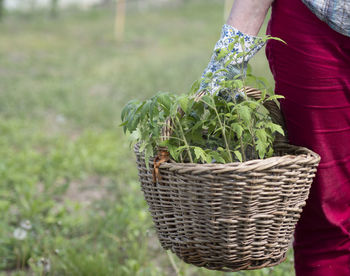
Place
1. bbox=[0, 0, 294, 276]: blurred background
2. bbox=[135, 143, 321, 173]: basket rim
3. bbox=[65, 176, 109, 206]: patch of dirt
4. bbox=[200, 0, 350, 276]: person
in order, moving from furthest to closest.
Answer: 1. bbox=[65, 176, 109, 206]: patch of dirt
2. bbox=[0, 0, 294, 276]: blurred background
3. bbox=[200, 0, 350, 276]: person
4. bbox=[135, 143, 321, 173]: basket rim

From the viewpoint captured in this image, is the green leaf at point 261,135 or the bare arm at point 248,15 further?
the bare arm at point 248,15

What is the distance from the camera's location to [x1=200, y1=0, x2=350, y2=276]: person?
62.3 inches

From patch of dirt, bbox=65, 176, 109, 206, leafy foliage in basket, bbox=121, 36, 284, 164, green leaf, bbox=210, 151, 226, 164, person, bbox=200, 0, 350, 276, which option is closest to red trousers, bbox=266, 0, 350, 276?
person, bbox=200, 0, 350, 276

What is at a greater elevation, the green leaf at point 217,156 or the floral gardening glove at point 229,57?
the floral gardening glove at point 229,57

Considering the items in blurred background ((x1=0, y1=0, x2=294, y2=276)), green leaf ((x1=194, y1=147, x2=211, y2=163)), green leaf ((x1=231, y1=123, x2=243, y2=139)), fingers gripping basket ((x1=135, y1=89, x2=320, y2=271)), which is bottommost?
blurred background ((x1=0, y1=0, x2=294, y2=276))

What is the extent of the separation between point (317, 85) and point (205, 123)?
37 cm

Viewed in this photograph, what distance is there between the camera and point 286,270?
98.9 inches

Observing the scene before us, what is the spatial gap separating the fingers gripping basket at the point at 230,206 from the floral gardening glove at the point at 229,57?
291 mm

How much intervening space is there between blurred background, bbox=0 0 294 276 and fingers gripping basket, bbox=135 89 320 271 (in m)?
0.75

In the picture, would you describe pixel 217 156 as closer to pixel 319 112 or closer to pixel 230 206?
pixel 230 206

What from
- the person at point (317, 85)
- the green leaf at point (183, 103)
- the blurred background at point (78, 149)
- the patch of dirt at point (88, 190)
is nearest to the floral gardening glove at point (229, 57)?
the person at point (317, 85)

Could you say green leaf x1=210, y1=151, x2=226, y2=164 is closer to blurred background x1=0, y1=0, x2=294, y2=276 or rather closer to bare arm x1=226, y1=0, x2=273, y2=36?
bare arm x1=226, y1=0, x2=273, y2=36

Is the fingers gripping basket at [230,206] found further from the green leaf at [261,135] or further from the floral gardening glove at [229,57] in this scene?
the floral gardening glove at [229,57]

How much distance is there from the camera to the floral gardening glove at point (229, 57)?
1571 millimetres
